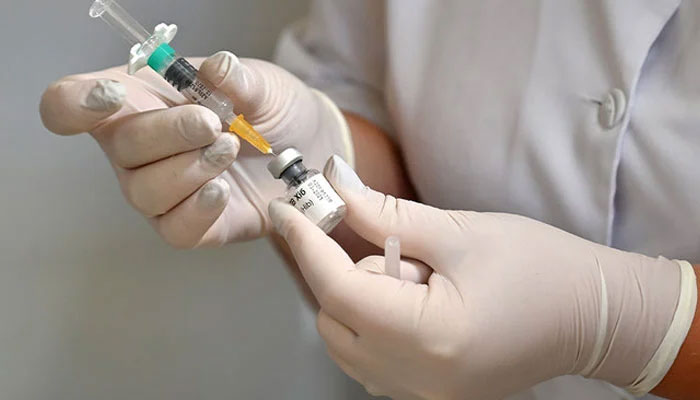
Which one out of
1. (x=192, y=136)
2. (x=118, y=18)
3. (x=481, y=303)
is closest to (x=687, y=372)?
(x=481, y=303)

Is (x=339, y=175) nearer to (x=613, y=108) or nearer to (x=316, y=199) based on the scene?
(x=316, y=199)

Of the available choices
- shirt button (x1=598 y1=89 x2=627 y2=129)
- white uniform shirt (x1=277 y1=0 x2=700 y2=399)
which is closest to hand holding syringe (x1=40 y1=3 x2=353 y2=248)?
white uniform shirt (x1=277 y1=0 x2=700 y2=399)

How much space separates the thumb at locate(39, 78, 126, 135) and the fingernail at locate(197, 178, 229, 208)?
90 mm

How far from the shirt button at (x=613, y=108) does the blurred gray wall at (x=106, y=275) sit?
530mm

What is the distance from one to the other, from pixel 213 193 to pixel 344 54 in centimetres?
33

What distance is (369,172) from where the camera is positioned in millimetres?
772

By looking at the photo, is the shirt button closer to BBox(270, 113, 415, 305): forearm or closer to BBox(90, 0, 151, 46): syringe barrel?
BBox(270, 113, 415, 305): forearm

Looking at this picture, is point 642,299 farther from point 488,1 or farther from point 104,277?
point 104,277

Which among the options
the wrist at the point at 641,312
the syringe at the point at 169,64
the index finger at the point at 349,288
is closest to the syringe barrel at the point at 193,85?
the syringe at the point at 169,64

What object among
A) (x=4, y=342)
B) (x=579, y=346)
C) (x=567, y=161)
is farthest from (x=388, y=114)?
(x=4, y=342)

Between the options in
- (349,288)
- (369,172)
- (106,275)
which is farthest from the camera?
(106,275)

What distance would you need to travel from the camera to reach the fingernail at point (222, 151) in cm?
54

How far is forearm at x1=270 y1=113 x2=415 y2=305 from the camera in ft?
2.51

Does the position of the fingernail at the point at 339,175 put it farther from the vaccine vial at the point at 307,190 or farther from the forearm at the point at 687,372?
the forearm at the point at 687,372
